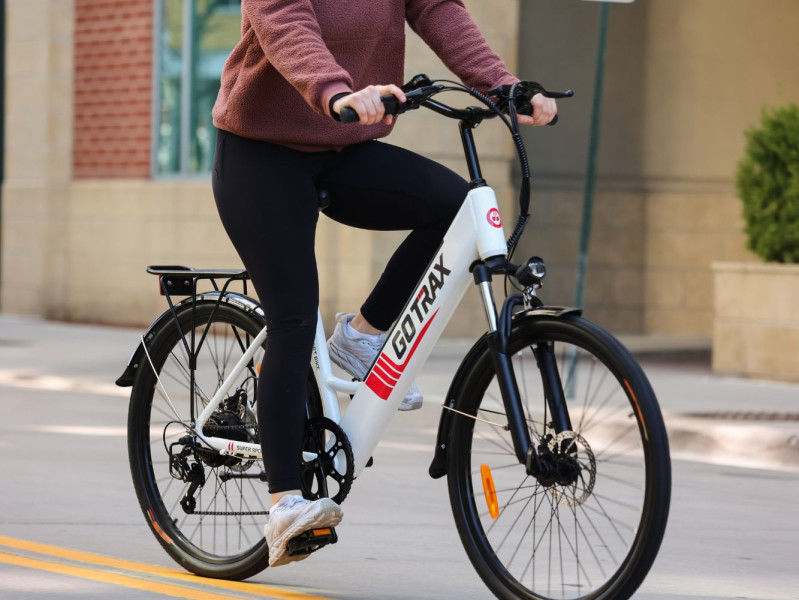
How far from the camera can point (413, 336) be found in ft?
15.2

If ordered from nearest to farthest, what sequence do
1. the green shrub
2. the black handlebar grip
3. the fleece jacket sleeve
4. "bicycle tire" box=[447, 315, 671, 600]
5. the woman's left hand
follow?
1. "bicycle tire" box=[447, 315, 671, 600]
2. the black handlebar grip
3. the fleece jacket sleeve
4. the woman's left hand
5. the green shrub

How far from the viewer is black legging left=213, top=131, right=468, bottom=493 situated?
4.71 metres

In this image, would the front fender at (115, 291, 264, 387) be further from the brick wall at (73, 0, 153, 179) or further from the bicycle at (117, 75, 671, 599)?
the brick wall at (73, 0, 153, 179)

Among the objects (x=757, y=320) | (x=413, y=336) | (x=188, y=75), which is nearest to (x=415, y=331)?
(x=413, y=336)

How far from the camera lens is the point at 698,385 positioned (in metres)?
11.5

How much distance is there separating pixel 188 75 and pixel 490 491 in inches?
477

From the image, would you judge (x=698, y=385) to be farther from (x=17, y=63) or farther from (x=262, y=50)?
(x=17, y=63)

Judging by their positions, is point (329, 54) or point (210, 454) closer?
point (329, 54)

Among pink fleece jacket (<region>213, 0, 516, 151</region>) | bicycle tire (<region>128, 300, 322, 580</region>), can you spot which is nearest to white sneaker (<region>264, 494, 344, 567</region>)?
bicycle tire (<region>128, 300, 322, 580</region>)

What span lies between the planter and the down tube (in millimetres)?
7346

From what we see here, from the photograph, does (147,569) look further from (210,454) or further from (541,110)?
(541,110)

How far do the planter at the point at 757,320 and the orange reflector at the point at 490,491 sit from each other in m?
7.52

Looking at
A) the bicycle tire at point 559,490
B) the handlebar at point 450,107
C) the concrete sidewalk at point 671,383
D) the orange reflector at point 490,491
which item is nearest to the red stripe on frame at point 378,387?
the bicycle tire at point 559,490

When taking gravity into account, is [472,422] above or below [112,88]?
below
